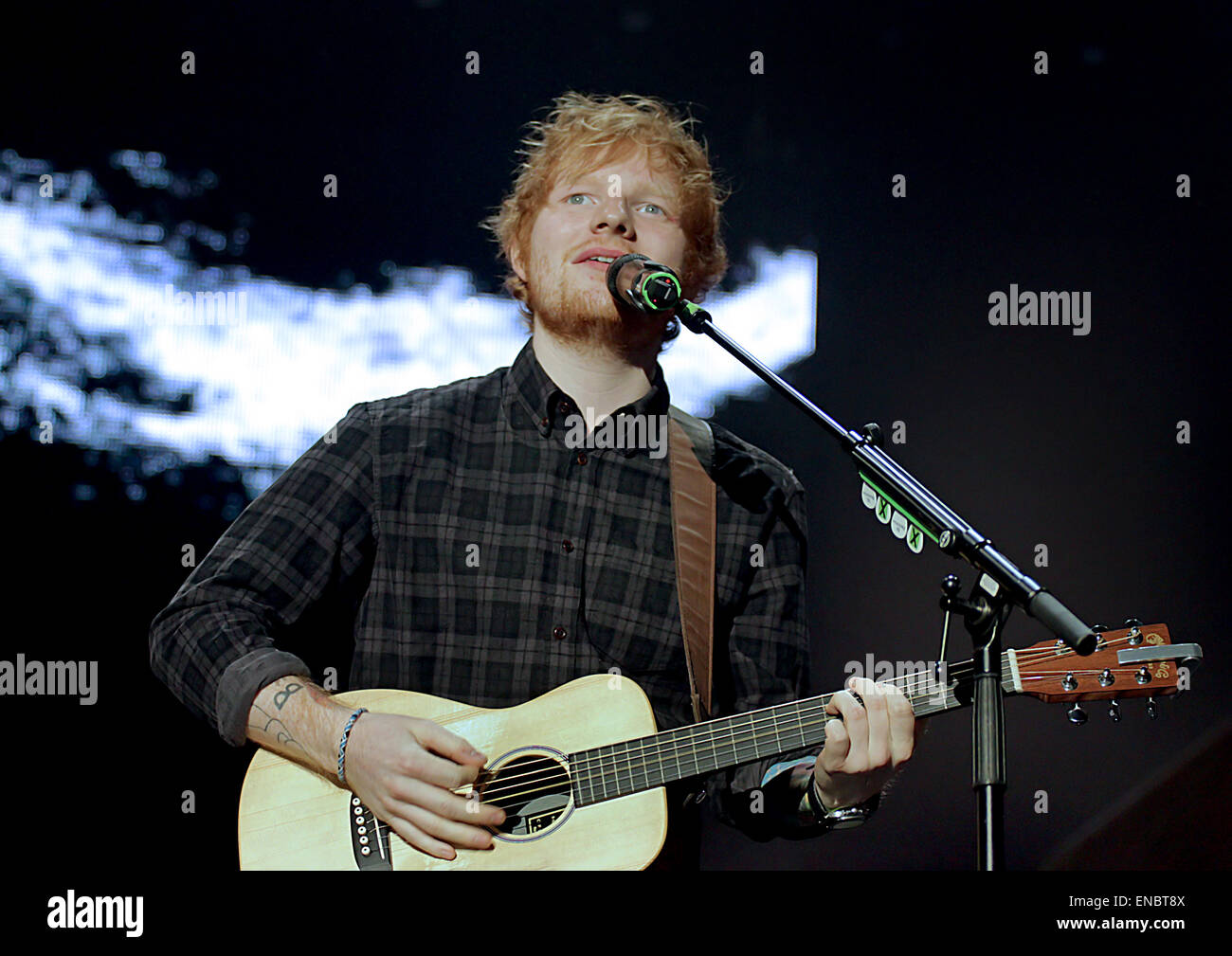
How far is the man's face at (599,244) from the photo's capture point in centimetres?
255

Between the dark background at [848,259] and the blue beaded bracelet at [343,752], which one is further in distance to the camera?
the dark background at [848,259]

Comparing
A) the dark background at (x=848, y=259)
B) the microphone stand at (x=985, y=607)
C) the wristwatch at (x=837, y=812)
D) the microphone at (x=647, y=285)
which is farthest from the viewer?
the dark background at (x=848, y=259)

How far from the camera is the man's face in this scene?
8.36 ft

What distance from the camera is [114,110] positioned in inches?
103

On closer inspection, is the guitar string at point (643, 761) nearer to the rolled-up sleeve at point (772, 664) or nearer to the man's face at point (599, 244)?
the rolled-up sleeve at point (772, 664)

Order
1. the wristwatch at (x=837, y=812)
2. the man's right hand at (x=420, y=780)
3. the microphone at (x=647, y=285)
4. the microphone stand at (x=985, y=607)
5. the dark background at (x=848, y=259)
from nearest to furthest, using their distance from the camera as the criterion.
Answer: the microphone stand at (x=985, y=607) → the microphone at (x=647, y=285) → the man's right hand at (x=420, y=780) → the wristwatch at (x=837, y=812) → the dark background at (x=848, y=259)

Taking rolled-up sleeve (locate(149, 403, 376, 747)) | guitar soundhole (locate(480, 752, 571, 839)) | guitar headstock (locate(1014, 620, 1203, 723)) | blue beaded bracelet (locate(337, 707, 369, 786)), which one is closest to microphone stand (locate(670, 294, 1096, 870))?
guitar headstock (locate(1014, 620, 1203, 723))

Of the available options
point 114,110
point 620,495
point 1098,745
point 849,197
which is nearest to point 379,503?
point 620,495

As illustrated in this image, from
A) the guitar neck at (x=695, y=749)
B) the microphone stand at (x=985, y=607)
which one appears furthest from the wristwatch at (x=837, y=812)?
the microphone stand at (x=985, y=607)

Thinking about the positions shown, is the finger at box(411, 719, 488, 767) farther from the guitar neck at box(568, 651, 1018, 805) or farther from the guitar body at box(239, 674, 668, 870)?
the guitar neck at box(568, 651, 1018, 805)

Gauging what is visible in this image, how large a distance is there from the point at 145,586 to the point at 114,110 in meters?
1.07

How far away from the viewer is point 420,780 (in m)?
2.14

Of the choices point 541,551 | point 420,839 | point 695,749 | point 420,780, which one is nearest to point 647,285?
point 541,551
